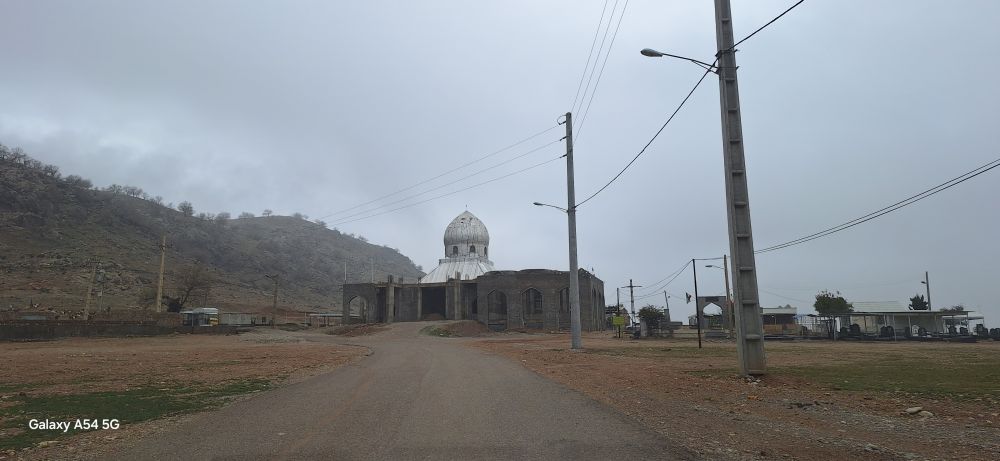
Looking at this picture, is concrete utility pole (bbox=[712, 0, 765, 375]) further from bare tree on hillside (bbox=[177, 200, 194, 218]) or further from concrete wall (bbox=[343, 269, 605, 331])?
bare tree on hillside (bbox=[177, 200, 194, 218])

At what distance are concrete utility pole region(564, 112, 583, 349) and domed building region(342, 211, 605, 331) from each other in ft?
132

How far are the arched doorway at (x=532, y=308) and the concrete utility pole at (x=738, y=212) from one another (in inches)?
2248

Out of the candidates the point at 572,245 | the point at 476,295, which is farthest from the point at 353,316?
the point at 572,245

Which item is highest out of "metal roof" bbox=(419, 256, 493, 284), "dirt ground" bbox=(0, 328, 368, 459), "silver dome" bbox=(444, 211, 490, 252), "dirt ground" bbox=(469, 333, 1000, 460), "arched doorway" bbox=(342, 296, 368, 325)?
"silver dome" bbox=(444, 211, 490, 252)

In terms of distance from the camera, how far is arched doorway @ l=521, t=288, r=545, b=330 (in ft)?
239

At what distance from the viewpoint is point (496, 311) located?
246 ft

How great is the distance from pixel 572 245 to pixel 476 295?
4731 centimetres

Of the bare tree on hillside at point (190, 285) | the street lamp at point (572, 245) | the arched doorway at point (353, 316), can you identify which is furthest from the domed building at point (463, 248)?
the street lamp at point (572, 245)

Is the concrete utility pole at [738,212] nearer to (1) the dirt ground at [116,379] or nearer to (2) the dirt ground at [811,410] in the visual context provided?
(2) the dirt ground at [811,410]

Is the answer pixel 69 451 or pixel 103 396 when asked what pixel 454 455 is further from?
pixel 103 396

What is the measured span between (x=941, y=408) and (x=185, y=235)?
6105 inches

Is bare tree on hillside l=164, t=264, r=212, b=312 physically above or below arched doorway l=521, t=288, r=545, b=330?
above

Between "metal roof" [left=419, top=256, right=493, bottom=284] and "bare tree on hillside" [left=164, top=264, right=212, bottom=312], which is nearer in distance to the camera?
"bare tree on hillside" [left=164, top=264, right=212, bottom=312]

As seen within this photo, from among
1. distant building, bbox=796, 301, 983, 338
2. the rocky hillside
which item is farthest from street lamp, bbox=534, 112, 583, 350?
the rocky hillside
